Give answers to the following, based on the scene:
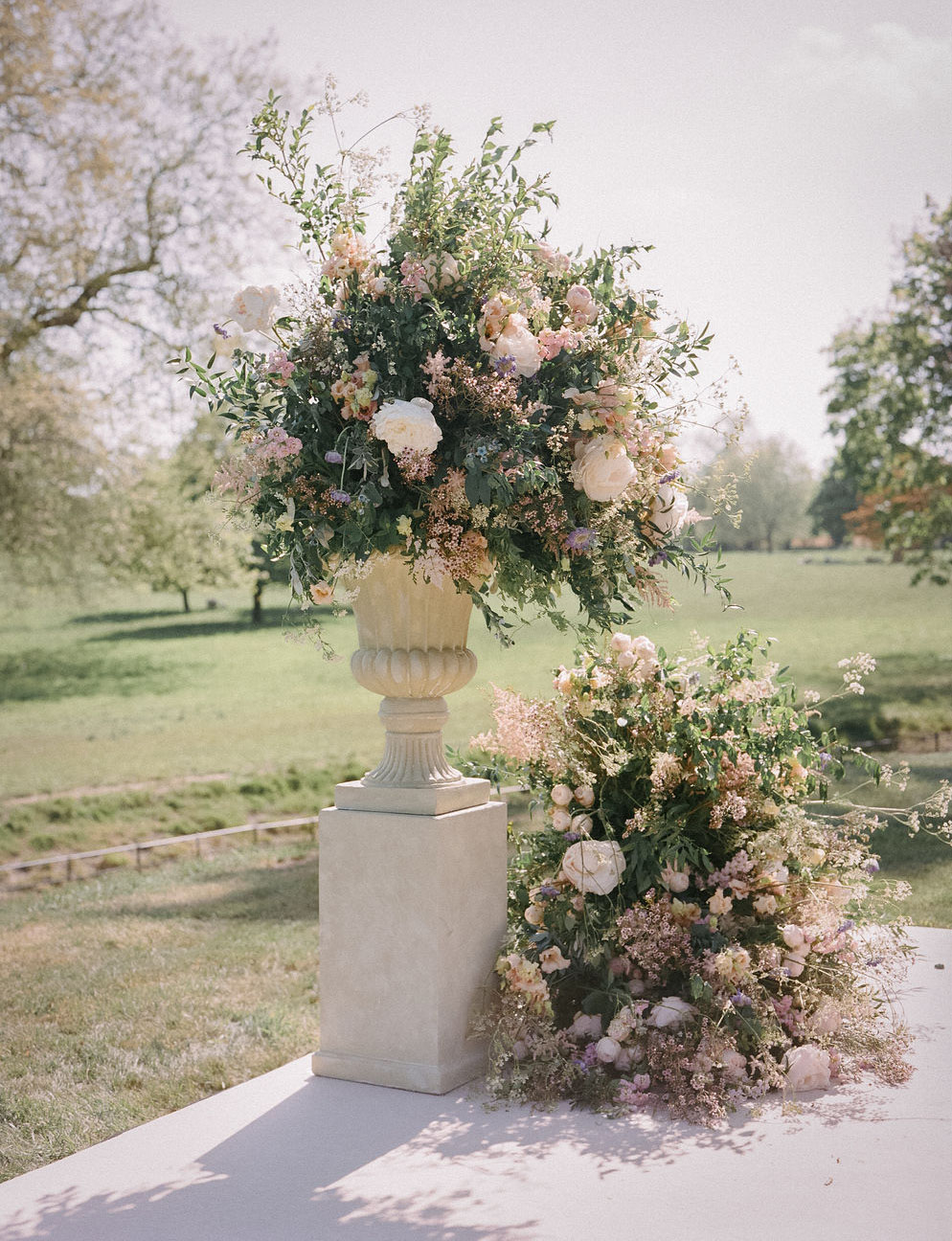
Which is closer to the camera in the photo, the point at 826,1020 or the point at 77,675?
the point at 826,1020

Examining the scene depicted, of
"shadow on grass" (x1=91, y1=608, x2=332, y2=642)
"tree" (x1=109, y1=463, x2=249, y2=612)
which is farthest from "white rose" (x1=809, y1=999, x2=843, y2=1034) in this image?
"shadow on grass" (x1=91, y1=608, x2=332, y2=642)

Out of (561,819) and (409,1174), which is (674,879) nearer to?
(561,819)

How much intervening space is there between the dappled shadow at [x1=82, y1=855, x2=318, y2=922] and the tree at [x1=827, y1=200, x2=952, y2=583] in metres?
10.6

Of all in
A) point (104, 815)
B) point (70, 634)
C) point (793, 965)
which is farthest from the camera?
point (70, 634)

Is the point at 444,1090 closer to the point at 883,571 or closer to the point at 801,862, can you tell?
the point at 801,862

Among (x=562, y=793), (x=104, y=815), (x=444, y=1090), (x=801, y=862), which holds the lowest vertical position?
(x=104, y=815)

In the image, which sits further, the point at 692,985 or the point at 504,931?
the point at 504,931

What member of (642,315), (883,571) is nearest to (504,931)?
(642,315)

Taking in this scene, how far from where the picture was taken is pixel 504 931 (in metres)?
3.80

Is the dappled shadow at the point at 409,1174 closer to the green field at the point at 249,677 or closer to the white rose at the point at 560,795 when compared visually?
the white rose at the point at 560,795

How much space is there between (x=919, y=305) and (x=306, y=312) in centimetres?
1358

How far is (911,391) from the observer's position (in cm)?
1493

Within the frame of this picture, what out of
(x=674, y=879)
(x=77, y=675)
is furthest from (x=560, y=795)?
(x=77, y=675)

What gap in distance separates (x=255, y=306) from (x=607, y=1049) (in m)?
2.47
